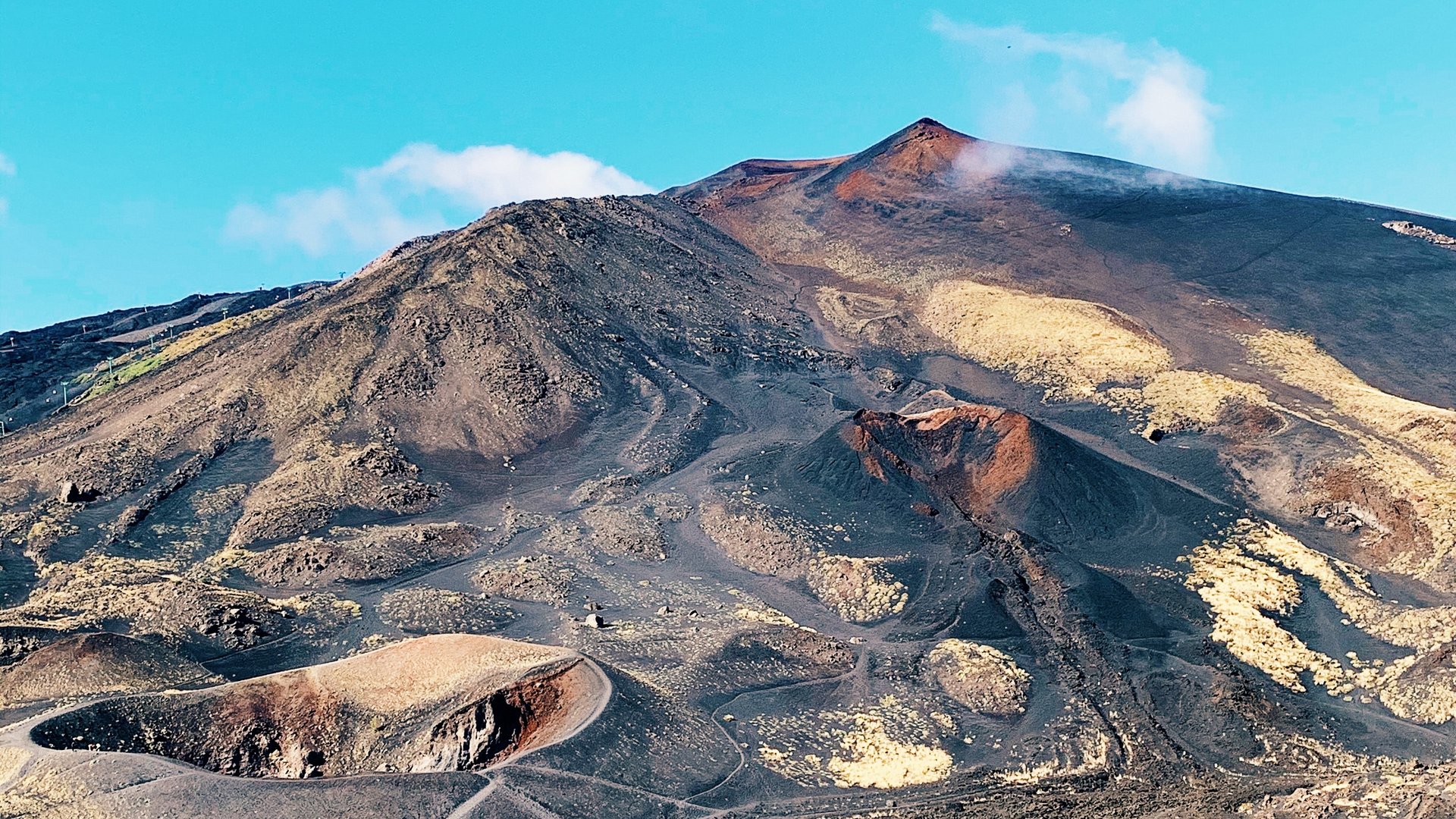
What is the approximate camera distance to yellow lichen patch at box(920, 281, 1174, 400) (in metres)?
48.8

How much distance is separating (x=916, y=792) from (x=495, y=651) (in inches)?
369

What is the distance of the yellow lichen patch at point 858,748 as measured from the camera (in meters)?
25.1

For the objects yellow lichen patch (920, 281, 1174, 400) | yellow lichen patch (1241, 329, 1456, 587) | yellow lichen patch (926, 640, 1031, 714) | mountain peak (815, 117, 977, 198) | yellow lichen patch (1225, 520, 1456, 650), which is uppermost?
mountain peak (815, 117, 977, 198)

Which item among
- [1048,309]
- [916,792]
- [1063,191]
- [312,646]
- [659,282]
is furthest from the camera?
[1063,191]

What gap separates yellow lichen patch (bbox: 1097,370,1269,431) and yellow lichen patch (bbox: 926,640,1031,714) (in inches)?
708

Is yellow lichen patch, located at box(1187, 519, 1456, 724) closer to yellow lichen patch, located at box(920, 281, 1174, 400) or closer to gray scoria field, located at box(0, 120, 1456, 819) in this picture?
gray scoria field, located at box(0, 120, 1456, 819)

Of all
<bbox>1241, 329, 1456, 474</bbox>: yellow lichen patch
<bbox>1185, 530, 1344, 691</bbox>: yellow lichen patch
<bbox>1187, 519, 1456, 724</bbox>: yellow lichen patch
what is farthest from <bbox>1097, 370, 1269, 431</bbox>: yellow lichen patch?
<bbox>1185, 530, 1344, 691</bbox>: yellow lichen patch

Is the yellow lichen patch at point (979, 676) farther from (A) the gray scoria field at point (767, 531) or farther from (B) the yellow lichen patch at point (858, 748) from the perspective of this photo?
(B) the yellow lichen patch at point (858, 748)

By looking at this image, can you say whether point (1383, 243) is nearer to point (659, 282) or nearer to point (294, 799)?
point (659, 282)

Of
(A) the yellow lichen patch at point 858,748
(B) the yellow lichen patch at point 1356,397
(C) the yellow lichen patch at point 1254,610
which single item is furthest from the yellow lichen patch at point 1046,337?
(A) the yellow lichen patch at point 858,748

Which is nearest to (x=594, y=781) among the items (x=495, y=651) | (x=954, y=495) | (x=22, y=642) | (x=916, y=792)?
(x=495, y=651)

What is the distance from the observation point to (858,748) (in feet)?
86.2

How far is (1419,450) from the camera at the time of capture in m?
41.0

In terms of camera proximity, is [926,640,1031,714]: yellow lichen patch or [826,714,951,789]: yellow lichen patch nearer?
[826,714,951,789]: yellow lichen patch
